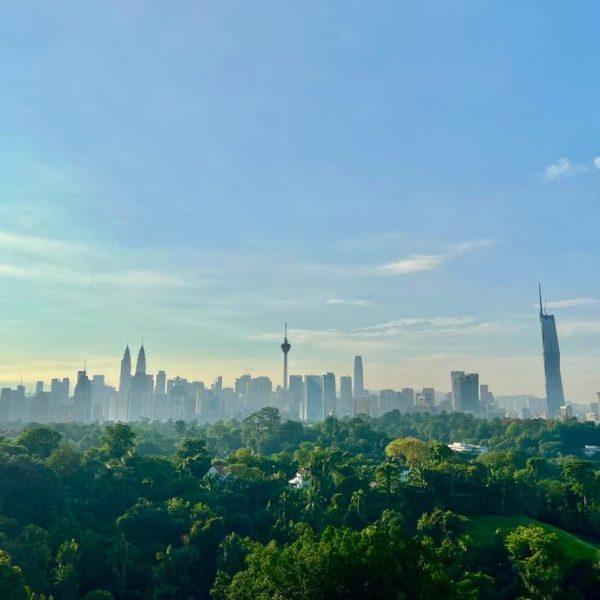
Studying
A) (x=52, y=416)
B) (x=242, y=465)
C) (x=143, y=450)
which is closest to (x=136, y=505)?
(x=242, y=465)

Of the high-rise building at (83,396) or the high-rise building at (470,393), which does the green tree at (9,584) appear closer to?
the high-rise building at (83,396)

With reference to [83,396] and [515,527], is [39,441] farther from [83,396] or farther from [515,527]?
[83,396]

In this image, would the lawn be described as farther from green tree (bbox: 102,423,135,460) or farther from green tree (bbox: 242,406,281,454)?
green tree (bbox: 242,406,281,454)

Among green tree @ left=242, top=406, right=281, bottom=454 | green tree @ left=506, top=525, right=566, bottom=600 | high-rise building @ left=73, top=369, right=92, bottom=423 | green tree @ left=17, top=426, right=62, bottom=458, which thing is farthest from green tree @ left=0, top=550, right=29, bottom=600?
high-rise building @ left=73, top=369, right=92, bottom=423

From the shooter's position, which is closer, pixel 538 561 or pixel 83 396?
pixel 538 561

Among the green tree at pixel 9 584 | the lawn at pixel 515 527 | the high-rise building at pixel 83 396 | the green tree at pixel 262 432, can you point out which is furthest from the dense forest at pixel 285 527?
the high-rise building at pixel 83 396

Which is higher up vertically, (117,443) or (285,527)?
(117,443)

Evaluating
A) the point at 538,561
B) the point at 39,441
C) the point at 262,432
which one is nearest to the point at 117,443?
the point at 39,441
